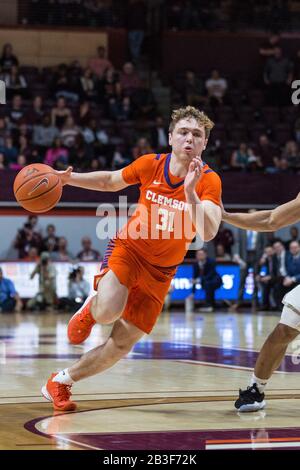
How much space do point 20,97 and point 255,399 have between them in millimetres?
19104

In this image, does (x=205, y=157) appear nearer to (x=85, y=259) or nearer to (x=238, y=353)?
(x=85, y=259)

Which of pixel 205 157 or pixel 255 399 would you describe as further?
pixel 205 157

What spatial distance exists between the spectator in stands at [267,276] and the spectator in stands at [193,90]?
5.54 m

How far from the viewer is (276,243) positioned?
23625mm

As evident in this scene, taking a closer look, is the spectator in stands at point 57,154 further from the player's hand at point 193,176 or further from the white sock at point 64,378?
the player's hand at point 193,176

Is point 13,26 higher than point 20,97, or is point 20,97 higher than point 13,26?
point 13,26

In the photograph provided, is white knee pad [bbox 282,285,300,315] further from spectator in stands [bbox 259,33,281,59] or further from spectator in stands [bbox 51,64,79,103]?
spectator in stands [bbox 259,33,281,59]

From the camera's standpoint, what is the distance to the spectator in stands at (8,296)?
22.3 m

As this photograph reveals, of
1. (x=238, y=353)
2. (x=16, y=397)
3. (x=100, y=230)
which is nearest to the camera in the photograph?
(x=16, y=397)

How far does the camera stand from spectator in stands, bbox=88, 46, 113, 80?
92.4ft

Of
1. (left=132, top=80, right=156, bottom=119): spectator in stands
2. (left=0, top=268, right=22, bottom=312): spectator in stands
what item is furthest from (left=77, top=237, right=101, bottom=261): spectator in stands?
(left=132, top=80, right=156, bottom=119): spectator in stands

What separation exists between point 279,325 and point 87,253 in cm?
1634

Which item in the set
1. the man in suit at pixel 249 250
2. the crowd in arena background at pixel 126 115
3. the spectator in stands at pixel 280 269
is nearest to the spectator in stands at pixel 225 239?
the man in suit at pixel 249 250
